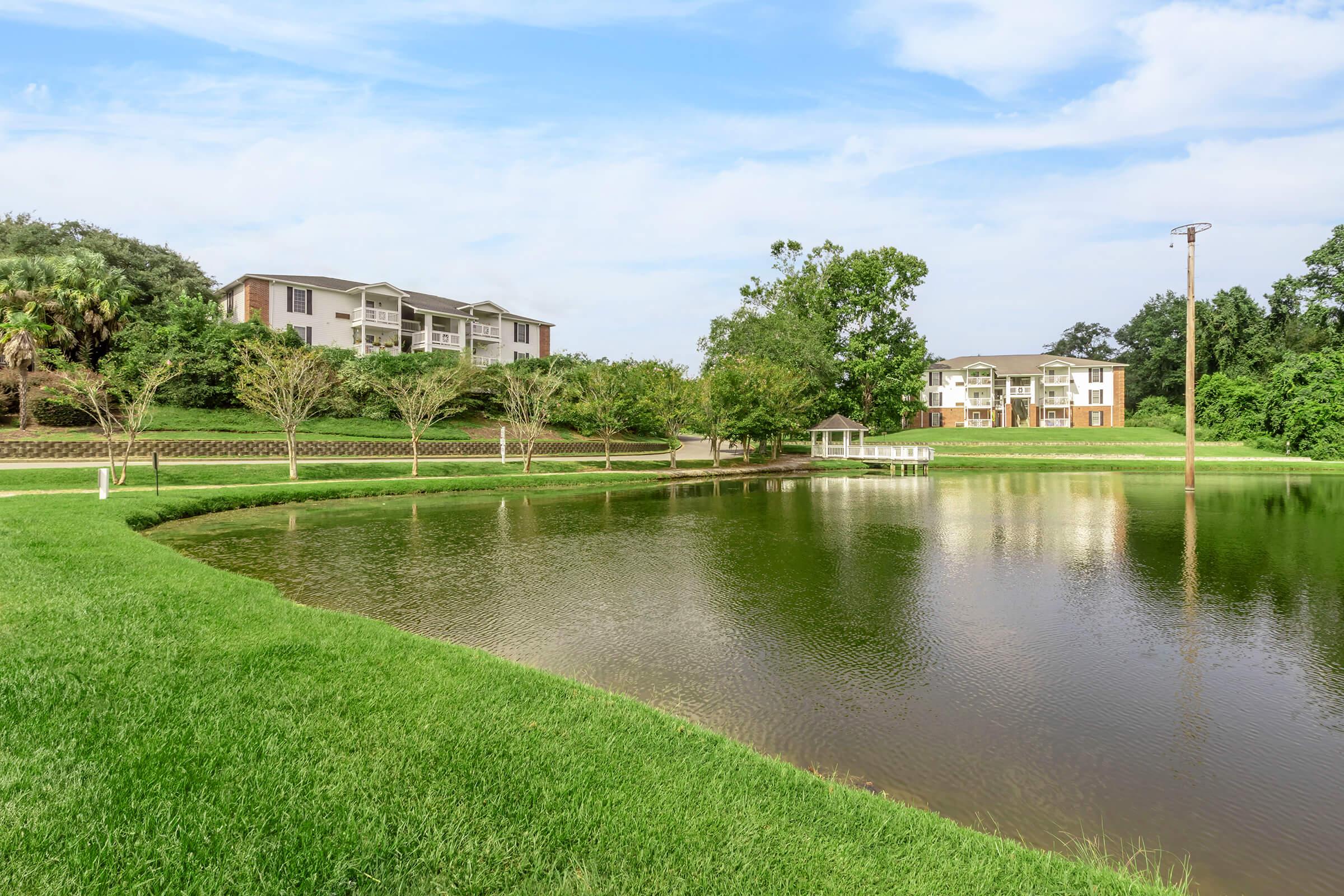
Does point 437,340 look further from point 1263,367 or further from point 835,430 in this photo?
point 1263,367

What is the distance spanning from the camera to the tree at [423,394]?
3062 cm

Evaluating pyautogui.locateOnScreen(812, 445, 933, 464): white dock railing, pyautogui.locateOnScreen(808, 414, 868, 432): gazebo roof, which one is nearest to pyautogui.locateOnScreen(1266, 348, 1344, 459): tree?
pyautogui.locateOnScreen(812, 445, 933, 464): white dock railing

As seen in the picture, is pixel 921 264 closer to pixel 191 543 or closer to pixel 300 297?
pixel 300 297

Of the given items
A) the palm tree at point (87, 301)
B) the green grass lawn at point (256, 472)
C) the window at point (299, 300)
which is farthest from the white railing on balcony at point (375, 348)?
the green grass lawn at point (256, 472)

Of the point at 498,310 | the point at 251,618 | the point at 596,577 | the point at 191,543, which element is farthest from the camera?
the point at 498,310

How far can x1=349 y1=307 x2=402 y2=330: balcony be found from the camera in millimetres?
48094

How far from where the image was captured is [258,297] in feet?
149

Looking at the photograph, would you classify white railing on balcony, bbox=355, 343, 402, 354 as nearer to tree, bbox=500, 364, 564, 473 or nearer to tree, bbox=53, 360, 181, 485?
tree, bbox=500, 364, 564, 473

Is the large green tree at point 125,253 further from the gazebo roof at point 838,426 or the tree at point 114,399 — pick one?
the gazebo roof at point 838,426

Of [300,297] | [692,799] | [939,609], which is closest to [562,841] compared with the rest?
[692,799]

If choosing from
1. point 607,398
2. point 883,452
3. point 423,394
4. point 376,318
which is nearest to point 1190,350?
point 883,452

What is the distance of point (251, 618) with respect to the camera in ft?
21.4

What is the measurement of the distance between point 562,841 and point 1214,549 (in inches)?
597

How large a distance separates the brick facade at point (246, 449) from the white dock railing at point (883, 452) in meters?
17.3
